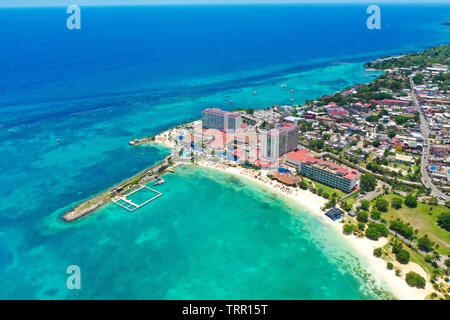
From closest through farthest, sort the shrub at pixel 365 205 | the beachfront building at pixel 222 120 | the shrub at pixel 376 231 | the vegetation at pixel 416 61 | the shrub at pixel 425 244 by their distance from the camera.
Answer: the shrub at pixel 425 244, the shrub at pixel 376 231, the shrub at pixel 365 205, the beachfront building at pixel 222 120, the vegetation at pixel 416 61

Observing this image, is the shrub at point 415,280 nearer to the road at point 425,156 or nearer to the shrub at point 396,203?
the shrub at point 396,203

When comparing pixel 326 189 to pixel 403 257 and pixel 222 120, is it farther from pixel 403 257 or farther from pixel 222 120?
pixel 222 120

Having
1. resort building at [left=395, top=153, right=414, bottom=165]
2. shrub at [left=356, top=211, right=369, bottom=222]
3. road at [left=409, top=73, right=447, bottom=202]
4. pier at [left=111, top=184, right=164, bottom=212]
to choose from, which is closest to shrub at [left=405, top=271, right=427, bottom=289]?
shrub at [left=356, top=211, right=369, bottom=222]

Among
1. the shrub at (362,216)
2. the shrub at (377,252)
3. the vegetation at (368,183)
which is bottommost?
the shrub at (377,252)

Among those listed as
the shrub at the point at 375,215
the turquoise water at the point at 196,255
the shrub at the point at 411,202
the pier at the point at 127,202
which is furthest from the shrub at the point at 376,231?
the pier at the point at 127,202

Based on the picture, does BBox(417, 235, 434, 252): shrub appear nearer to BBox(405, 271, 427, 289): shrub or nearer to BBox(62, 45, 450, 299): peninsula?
BBox(62, 45, 450, 299): peninsula

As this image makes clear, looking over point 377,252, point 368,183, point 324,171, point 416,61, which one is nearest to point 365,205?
point 368,183
